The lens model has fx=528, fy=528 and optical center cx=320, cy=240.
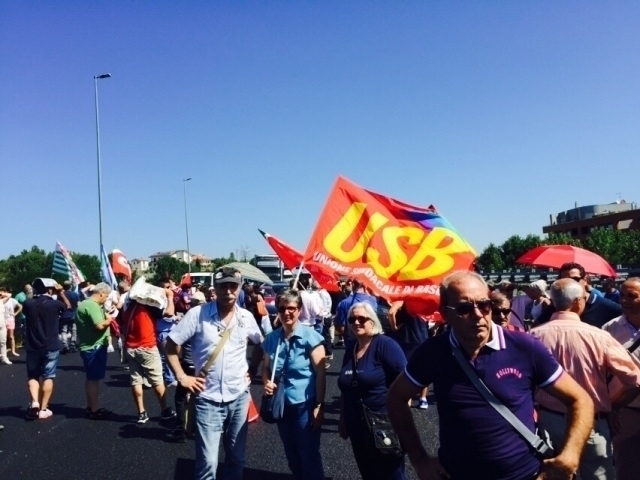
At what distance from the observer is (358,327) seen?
12.4 ft

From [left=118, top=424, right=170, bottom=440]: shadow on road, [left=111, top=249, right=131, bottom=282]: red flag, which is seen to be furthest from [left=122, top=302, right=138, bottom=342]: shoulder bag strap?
[left=111, top=249, right=131, bottom=282]: red flag

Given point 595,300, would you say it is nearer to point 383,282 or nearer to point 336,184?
point 383,282

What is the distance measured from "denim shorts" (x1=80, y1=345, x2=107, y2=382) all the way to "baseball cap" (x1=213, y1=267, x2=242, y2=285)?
3661 mm

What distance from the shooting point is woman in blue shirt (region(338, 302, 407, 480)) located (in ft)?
11.5

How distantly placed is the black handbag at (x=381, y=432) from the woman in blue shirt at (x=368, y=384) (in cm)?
3

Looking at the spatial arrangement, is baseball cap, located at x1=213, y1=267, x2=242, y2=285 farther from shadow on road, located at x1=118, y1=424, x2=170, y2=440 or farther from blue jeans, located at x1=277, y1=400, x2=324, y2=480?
shadow on road, located at x1=118, y1=424, x2=170, y2=440

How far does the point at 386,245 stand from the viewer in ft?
17.7

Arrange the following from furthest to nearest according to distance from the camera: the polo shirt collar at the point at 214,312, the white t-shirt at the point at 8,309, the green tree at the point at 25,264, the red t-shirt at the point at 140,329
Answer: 1. the green tree at the point at 25,264
2. the white t-shirt at the point at 8,309
3. the red t-shirt at the point at 140,329
4. the polo shirt collar at the point at 214,312

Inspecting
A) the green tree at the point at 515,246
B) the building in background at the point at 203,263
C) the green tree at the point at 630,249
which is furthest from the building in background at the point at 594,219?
the building in background at the point at 203,263

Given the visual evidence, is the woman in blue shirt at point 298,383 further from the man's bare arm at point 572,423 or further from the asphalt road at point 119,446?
the man's bare arm at point 572,423

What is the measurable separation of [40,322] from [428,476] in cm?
635

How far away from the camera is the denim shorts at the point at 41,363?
276 inches

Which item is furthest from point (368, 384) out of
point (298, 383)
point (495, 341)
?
point (495, 341)

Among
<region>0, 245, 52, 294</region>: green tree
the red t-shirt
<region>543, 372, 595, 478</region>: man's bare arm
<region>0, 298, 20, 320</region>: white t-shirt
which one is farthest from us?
<region>0, 245, 52, 294</region>: green tree
